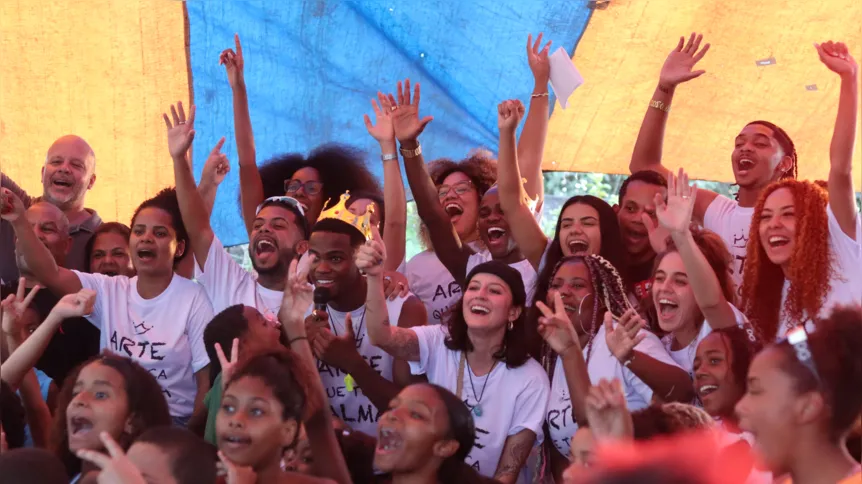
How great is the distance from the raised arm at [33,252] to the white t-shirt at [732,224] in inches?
105

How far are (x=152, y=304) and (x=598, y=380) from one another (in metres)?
1.76

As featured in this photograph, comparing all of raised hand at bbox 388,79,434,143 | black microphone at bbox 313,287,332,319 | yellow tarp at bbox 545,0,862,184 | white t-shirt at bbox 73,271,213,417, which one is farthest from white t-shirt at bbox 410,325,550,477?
yellow tarp at bbox 545,0,862,184

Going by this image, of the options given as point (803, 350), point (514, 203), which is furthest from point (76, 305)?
point (803, 350)

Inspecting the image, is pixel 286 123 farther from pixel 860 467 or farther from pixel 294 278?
pixel 860 467

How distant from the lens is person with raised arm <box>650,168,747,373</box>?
161 inches

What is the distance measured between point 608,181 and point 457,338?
8.66 metres

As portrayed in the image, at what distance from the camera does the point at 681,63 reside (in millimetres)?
5402

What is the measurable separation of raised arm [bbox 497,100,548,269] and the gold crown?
0.58 m

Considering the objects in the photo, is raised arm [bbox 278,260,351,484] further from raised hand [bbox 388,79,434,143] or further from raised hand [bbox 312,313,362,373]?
raised hand [bbox 388,79,434,143]

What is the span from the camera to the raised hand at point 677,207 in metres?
4.20

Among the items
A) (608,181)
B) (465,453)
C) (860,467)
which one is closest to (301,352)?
(465,453)

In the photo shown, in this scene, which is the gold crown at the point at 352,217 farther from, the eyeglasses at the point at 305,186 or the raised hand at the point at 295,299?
the raised hand at the point at 295,299

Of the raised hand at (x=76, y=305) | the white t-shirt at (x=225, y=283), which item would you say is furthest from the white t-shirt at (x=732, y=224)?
the raised hand at (x=76, y=305)

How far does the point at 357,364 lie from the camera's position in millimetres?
4531
